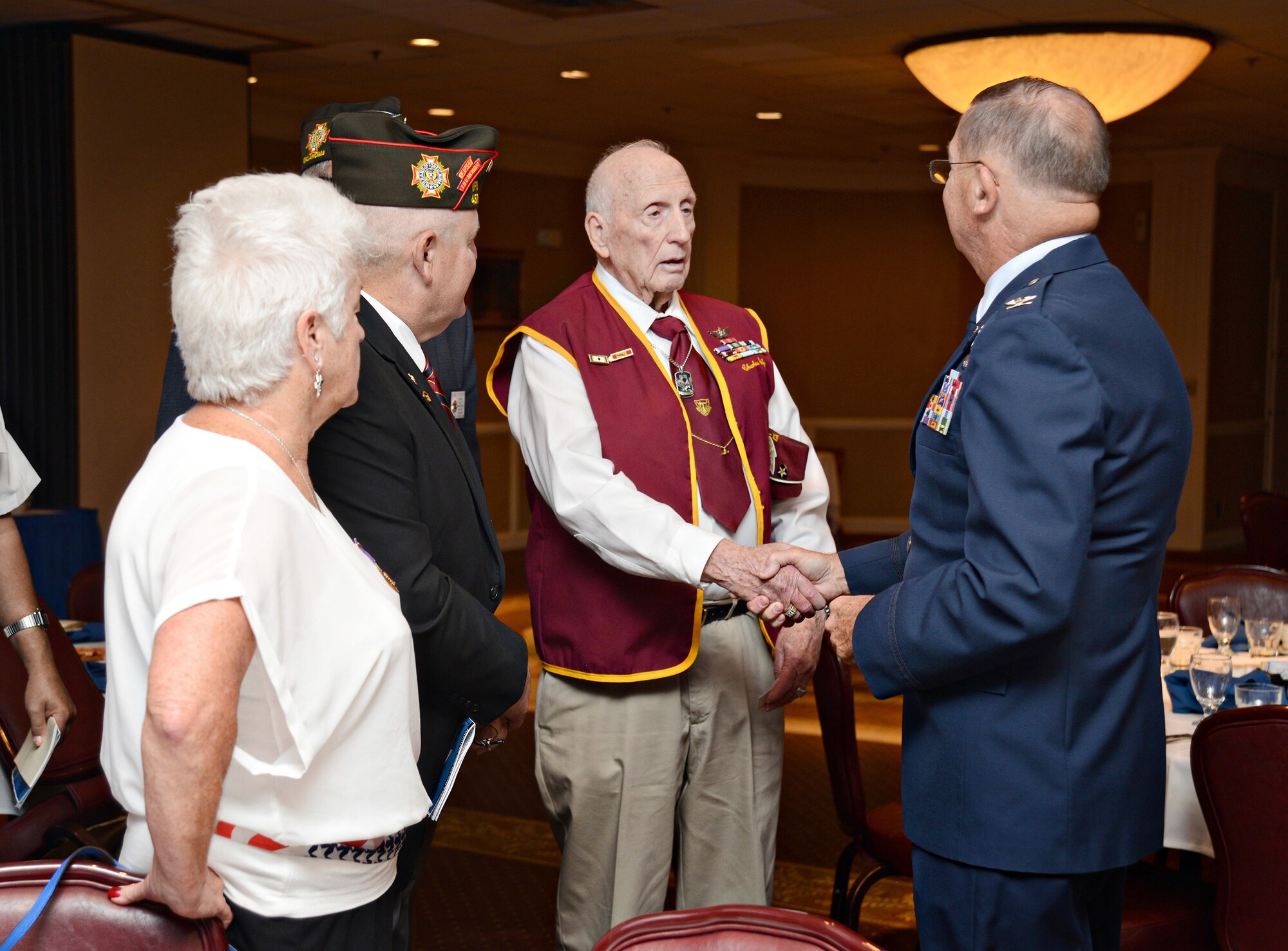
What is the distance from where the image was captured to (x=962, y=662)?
68.6 inches

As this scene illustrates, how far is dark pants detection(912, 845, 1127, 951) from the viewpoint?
1769 millimetres

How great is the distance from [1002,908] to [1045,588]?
486mm

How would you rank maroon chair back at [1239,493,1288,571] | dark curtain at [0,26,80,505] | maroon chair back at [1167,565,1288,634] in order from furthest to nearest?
dark curtain at [0,26,80,505] < maroon chair back at [1239,493,1288,571] < maroon chair back at [1167,565,1288,634]

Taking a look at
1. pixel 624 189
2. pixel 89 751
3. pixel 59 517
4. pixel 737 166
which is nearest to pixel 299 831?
pixel 624 189

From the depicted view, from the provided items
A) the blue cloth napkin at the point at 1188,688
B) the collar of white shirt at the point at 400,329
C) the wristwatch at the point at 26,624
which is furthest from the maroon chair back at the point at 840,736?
the wristwatch at the point at 26,624

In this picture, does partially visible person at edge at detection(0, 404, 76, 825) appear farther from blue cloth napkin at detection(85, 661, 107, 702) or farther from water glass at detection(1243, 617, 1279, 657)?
water glass at detection(1243, 617, 1279, 657)

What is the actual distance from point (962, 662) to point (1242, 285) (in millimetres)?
11133

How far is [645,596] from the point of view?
2.48 m

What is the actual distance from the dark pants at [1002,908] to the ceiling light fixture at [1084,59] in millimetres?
5275

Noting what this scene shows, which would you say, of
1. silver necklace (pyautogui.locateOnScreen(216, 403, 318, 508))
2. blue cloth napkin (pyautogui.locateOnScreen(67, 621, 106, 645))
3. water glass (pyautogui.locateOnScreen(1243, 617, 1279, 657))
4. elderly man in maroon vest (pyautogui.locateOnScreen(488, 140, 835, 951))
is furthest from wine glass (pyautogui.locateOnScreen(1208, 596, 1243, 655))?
blue cloth napkin (pyautogui.locateOnScreen(67, 621, 106, 645))

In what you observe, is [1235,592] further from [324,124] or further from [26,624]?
[26,624]

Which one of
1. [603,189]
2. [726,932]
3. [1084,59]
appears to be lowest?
[726,932]

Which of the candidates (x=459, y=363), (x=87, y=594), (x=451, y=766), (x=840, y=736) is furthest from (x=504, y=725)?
(x=87, y=594)

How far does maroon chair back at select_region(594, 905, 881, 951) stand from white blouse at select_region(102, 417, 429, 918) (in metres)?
0.34
